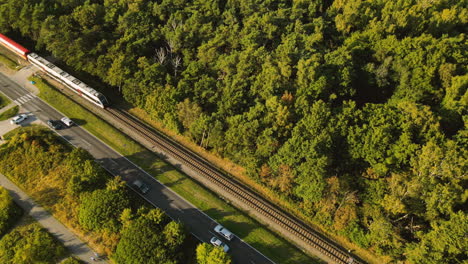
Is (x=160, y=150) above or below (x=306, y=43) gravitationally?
below

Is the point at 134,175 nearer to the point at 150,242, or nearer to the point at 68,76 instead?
the point at 150,242

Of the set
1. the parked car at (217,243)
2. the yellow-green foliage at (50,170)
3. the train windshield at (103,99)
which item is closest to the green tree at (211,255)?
the parked car at (217,243)

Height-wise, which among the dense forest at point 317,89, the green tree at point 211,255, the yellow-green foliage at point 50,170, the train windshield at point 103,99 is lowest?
the yellow-green foliage at point 50,170

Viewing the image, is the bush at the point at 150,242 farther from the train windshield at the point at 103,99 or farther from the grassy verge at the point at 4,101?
the grassy verge at the point at 4,101

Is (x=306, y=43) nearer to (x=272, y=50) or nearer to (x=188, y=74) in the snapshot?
(x=272, y=50)

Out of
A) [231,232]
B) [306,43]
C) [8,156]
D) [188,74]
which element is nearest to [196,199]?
[231,232]

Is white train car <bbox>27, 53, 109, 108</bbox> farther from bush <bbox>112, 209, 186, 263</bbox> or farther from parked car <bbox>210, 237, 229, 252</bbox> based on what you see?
parked car <bbox>210, 237, 229, 252</bbox>
